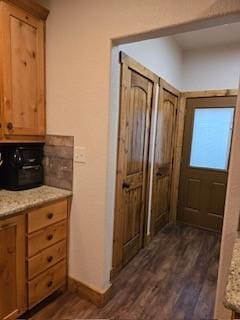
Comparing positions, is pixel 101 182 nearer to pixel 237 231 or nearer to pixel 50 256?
pixel 50 256

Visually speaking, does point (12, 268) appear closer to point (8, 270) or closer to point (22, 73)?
point (8, 270)

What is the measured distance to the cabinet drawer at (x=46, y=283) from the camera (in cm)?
170

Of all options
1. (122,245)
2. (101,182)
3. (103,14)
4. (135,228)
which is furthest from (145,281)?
(103,14)

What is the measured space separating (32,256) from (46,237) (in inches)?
6.4

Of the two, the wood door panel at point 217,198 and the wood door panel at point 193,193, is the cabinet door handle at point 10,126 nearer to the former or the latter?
the wood door panel at point 193,193

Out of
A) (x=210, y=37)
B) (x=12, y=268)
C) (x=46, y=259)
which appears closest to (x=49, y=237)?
(x=46, y=259)

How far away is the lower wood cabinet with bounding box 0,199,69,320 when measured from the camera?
4.98ft

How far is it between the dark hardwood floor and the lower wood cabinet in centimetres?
21

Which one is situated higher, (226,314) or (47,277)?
(226,314)

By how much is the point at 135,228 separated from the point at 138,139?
1023mm

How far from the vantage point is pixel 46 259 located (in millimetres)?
1797

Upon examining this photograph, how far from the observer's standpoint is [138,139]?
2443 millimetres

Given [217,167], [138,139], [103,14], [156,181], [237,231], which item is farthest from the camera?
[217,167]

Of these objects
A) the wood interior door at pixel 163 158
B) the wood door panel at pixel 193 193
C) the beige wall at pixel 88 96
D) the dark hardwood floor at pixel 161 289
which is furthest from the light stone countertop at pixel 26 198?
the wood door panel at pixel 193 193
